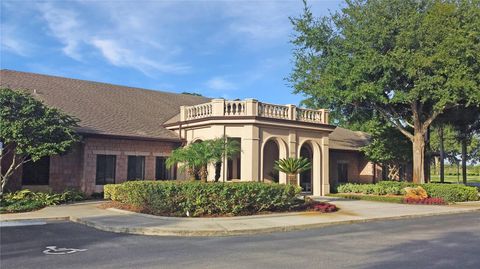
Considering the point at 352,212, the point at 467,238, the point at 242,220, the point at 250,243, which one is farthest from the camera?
the point at 352,212

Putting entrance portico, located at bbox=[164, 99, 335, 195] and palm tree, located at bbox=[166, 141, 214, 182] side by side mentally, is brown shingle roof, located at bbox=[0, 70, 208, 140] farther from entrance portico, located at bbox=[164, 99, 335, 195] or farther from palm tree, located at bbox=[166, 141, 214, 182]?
palm tree, located at bbox=[166, 141, 214, 182]

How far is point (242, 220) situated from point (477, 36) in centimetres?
1799

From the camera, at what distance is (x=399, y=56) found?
26.0m

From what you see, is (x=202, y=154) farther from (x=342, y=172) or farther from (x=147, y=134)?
(x=342, y=172)

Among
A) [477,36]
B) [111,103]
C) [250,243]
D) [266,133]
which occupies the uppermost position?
[477,36]

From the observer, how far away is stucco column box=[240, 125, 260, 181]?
973 inches

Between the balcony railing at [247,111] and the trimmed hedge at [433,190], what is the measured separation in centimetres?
591

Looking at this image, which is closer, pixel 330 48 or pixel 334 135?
pixel 330 48

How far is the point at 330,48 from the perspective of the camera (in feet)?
99.0

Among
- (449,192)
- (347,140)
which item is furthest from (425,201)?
(347,140)

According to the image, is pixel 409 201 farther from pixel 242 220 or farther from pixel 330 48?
pixel 242 220

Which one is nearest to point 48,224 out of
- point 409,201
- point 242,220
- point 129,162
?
point 242,220

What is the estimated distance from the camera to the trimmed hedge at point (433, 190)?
2734 cm

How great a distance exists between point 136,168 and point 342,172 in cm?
1725
